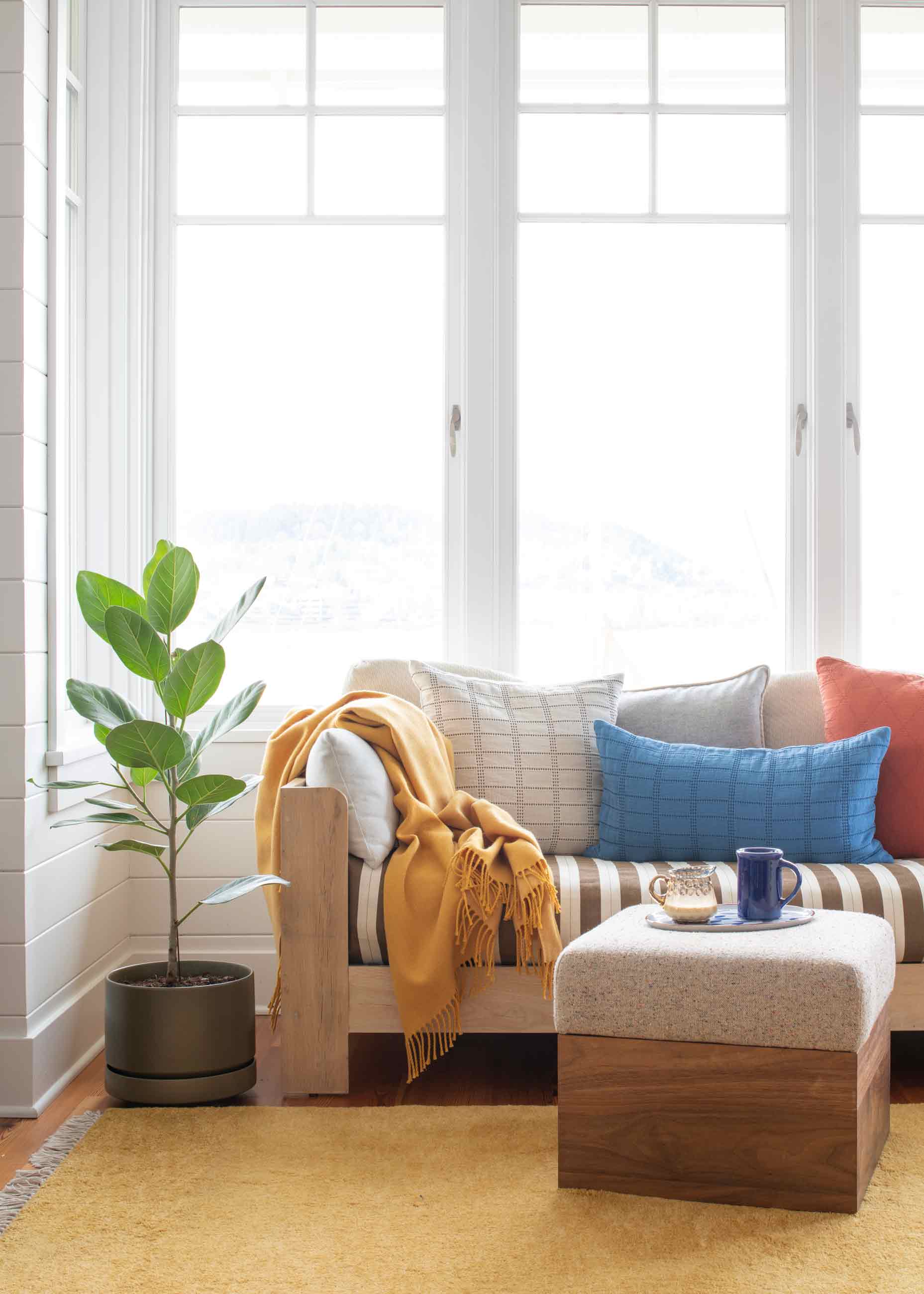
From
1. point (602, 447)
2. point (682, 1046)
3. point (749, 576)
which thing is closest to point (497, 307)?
point (602, 447)

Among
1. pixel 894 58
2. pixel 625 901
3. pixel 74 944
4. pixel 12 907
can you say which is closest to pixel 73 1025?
pixel 74 944

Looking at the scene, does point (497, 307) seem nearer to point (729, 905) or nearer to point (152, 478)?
point (152, 478)

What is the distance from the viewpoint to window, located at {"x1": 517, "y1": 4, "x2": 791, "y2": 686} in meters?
3.39

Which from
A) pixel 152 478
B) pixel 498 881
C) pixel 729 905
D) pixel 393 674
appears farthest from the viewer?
pixel 152 478

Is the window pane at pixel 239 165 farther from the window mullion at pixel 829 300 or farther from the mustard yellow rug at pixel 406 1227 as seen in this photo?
the mustard yellow rug at pixel 406 1227

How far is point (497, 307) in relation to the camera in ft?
11.1

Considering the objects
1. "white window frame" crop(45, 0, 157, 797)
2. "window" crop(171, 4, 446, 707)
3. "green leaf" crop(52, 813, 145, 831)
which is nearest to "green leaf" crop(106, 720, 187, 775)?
"green leaf" crop(52, 813, 145, 831)

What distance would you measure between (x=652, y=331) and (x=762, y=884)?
191 centimetres

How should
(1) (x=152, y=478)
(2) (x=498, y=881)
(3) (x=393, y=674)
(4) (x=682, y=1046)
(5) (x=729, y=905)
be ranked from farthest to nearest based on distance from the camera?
(1) (x=152, y=478) < (3) (x=393, y=674) < (2) (x=498, y=881) < (5) (x=729, y=905) < (4) (x=682, y=1046)

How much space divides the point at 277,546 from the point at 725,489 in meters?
1.29

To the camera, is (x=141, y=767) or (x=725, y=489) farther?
(x=725, y=489)

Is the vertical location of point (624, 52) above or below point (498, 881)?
above

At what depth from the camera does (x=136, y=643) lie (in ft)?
7.76

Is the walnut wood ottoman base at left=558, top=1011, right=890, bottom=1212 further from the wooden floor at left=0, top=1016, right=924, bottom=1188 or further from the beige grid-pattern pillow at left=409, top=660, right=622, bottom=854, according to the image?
the beige grid-pattern pillow at left=409, top=660, right=622, bottom=854
